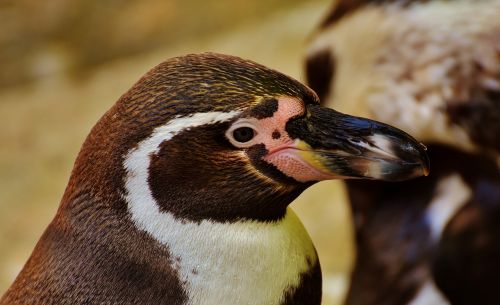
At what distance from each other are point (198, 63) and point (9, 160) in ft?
8.16

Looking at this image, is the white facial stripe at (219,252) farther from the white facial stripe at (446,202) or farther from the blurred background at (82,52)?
the blurred background at (82,52)

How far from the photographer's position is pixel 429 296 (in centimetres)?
190

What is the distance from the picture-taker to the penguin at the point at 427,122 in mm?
1805

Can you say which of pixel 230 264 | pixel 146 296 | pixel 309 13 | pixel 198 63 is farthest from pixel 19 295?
pixel 309 13

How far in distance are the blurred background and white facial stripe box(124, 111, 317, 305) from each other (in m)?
2.13

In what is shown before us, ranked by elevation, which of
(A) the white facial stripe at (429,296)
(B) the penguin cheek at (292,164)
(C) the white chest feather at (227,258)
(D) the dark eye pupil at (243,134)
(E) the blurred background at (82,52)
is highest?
(D) the dark eye pupil at (243,134)

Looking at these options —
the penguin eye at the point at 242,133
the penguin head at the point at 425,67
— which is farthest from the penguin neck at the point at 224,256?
the penguin head at the point at 425,67

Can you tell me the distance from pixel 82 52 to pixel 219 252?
9.90 ft

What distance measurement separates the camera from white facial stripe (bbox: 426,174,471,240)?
191 cm

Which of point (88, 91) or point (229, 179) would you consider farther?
point (88, 91)

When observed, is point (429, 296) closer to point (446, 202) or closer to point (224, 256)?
point (446, 202)

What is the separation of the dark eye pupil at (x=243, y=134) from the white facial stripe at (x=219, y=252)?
0.11 meters

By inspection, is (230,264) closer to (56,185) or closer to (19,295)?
(19,295)

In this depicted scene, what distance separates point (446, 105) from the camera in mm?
1809
